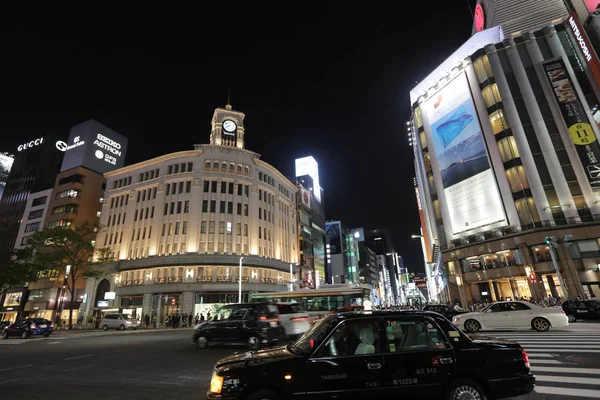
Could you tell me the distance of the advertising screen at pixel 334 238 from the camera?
9190 centimetres

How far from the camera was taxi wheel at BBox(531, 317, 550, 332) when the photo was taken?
1384cm

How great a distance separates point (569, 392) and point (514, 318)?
1054cm

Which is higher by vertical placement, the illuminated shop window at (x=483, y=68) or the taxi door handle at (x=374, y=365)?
the illuminated shop window at (x=483, y=68)

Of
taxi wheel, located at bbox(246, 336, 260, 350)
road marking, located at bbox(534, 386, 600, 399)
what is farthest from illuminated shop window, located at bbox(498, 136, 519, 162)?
road marking, located at bbox(534, 386, 600, 399)

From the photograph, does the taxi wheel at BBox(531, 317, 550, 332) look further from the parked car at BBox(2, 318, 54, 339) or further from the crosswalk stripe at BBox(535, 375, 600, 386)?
the parked car at BBox(2, 318, 54, 339)

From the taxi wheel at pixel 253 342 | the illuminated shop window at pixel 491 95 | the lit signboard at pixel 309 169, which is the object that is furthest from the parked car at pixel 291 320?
the lit signboard at pixel 309 169

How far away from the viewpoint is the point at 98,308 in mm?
48500

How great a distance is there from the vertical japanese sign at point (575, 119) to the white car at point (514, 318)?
27.3m

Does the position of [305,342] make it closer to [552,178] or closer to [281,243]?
[552,178]

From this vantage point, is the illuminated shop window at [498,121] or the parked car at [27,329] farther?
the illuminated shop window at [498,121]

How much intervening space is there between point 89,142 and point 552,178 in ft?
276

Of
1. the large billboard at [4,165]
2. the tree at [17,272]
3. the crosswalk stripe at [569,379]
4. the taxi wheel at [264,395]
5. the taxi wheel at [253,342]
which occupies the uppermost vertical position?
the large billboard at [4,165]

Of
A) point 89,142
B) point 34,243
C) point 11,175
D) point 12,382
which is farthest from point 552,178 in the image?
point 11,175

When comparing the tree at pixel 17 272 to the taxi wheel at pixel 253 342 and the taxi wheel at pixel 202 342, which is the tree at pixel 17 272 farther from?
the taxi wheel at pixel 253 342
